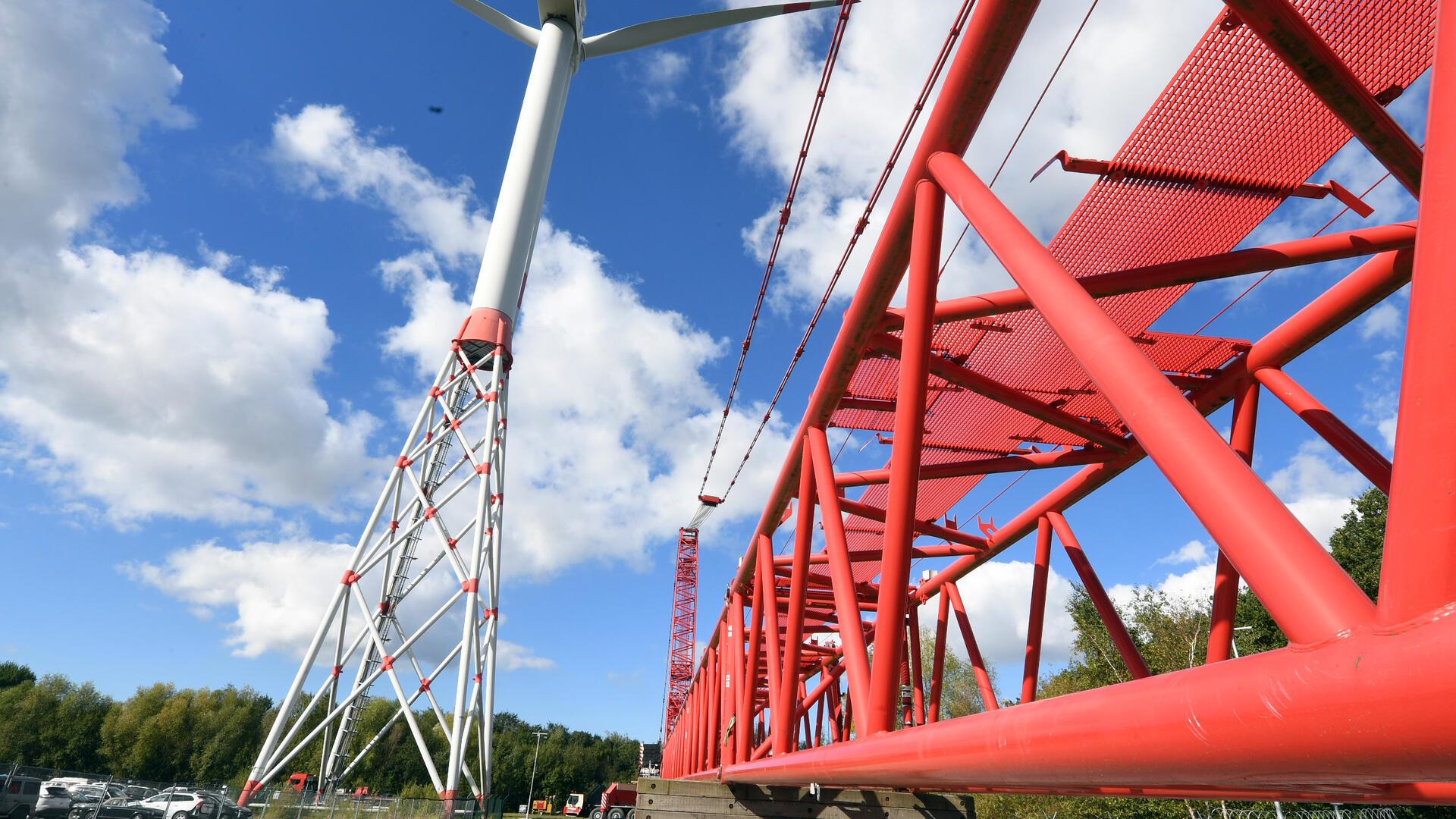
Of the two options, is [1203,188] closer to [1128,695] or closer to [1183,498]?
[1183,498]

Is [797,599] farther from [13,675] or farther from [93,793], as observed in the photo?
[13,675]

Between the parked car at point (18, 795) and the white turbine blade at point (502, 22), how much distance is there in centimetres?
2992

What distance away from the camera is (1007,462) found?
397 inches

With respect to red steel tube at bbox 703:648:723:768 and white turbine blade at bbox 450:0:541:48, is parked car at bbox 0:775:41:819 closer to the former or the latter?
red steel tube at bbox 703:648:723:768

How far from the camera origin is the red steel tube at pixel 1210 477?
2.04 metres

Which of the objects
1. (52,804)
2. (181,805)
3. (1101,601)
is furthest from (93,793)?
(1101,601)

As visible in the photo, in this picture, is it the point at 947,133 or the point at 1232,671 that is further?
the point at 947,133

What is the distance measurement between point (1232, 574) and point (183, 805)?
34.4 metres

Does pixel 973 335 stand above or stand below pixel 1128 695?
above

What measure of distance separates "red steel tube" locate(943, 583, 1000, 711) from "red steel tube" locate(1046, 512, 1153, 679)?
409 centimetres

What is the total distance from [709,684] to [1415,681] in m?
21.6

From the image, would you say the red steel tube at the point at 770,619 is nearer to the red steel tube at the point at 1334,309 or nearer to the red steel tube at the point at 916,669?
the red steel tube at the point at 916,669

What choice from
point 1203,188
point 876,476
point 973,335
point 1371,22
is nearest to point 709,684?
point 876,476

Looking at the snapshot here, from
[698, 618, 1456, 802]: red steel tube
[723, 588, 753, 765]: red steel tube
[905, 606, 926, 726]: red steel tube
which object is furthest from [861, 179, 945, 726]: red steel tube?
[905, 606, 926, 726]: red steel tube
